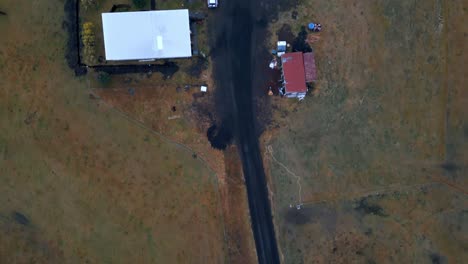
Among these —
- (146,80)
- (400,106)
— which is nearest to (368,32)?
(400,106)

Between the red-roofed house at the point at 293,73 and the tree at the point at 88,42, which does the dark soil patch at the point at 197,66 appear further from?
the tree at the point at 88,42

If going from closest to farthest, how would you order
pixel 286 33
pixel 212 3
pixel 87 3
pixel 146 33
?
pixel 146 33, pixel 212 3, pixel 87 3, pixel 286 33

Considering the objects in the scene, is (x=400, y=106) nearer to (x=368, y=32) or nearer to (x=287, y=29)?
(x=368, y=32)

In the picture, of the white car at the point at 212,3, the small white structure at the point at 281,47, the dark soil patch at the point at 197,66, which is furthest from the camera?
the dark soil patch at the point at 197,66

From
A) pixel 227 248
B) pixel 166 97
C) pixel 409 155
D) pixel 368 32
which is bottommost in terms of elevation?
pixel 227 248

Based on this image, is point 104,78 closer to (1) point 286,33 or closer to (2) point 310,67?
(1) point 286,33

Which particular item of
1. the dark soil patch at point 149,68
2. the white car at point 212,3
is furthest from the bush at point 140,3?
the white car at point 212,3

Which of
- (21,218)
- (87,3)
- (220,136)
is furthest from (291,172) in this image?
(21,218)
